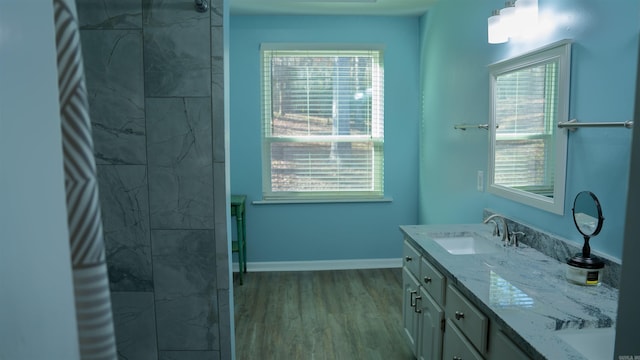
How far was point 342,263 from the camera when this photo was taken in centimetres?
412

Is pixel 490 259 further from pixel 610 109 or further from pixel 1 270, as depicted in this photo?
pixel 1 270

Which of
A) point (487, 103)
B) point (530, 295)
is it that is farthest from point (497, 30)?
point (530, 295)

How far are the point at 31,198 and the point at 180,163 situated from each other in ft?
4.13

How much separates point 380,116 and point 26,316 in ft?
12.4

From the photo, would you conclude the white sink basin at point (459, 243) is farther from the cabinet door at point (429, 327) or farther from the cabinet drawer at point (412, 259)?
the cabinet door at point (429, 327)

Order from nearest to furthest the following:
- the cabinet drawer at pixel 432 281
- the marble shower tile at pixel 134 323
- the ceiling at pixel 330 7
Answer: the marble shower tile at pixel 134 323, the cabinet drawer at pixel 432 281, the ceiling at pixel 330 7

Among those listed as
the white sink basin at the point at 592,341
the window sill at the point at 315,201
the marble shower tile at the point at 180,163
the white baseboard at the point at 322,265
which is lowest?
the white baseboard at the point at 322,265

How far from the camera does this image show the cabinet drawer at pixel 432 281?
1.81 m

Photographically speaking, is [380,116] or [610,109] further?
[380,116]

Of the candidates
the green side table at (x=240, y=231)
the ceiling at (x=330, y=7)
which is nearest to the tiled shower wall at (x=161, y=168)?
the green side table at (x=240, y=231)

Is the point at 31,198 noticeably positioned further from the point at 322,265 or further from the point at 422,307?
the point at 322,265

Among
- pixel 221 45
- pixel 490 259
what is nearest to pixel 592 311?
pixel 490 259

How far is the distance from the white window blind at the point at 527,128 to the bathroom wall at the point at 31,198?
1.99 m

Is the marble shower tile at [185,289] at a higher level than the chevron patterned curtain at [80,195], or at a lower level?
lower
